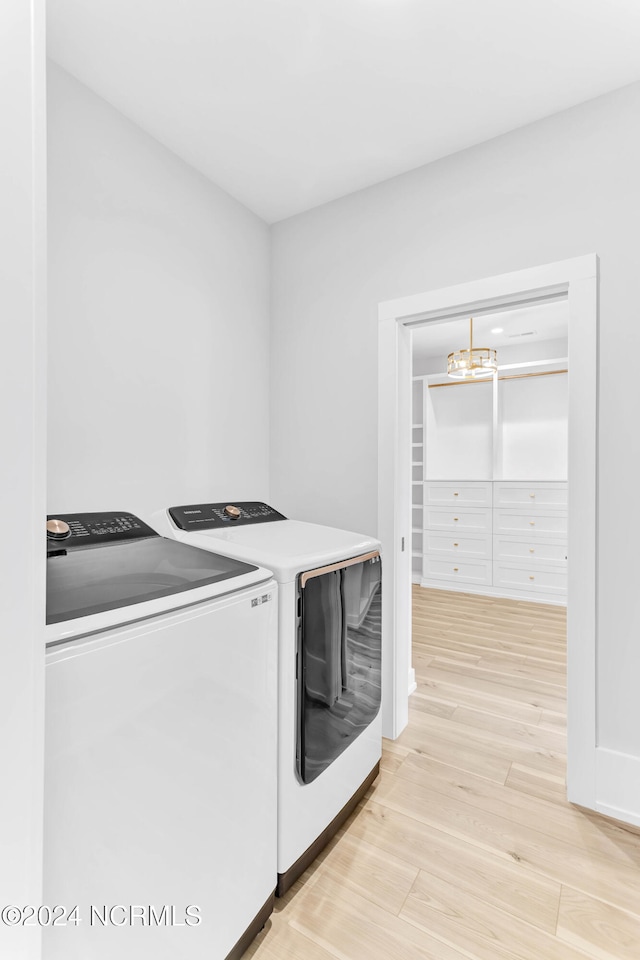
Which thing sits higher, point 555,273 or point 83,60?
point 83,60

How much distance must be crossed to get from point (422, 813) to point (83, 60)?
2.88 m

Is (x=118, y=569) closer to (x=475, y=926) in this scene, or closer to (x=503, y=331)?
(x=475, y=926)

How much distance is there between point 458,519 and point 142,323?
380 cm

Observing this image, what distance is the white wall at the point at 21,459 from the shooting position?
64 cm

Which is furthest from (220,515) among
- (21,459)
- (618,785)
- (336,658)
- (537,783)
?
(618,785)

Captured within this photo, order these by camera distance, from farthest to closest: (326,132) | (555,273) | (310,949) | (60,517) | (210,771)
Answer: (326,132) → (555,273) → (60,517) → (310,949) → (210,771)

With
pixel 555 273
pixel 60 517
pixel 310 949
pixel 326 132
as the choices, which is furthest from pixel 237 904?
pixel 326 132

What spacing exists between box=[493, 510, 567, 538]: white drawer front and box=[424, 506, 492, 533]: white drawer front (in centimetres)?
11

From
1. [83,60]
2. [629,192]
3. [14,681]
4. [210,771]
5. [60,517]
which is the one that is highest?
[83,60]

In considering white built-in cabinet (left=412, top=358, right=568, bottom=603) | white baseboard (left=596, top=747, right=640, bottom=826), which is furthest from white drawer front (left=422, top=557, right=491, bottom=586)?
white baseboard (left=596, top=747, right=640, bottom=826)

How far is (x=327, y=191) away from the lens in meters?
2.23

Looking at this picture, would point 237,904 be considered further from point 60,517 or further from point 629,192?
point 629,192

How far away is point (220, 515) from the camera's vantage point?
1.97 metres

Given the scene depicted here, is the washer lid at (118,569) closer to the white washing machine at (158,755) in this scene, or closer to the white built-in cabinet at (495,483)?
the white washing machine at (158,755)
